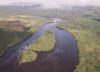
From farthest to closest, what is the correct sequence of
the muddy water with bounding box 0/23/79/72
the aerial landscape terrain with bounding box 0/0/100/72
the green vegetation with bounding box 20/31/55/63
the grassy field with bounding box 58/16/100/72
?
1. the green vegetation with bounding box 20/31/55/63
2. the grassy field with bounding box 58/16/100/72
3. the aerial landscape terrain with bounding box 0/0/100/72
4. the muddy water with bounding box 0/23/79/72

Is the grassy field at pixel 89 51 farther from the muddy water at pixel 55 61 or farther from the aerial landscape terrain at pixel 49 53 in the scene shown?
the muddy water at pixel 55 61

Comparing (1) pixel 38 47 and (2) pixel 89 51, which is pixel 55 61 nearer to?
(1) pixel 38 47

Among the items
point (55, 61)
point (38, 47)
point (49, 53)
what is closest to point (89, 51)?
point (49, 53)

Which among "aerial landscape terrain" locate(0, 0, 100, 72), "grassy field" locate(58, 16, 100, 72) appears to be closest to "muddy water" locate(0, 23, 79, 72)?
"aerial landscape terrain" locate(0, 0, 100, 72)

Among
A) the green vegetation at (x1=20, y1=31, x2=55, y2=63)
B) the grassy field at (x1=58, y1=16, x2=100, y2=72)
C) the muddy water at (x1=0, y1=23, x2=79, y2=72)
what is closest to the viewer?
the muddy water at (x1=0, y1=23, x2=79, y2=72)

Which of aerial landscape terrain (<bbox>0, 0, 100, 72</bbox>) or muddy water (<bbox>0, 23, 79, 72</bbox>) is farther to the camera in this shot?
aerial landscape terrain (<bbox>0, 0, 100, 72</bbox>)

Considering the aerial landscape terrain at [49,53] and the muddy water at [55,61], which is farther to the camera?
the aerial landscape terrain at [49,53]

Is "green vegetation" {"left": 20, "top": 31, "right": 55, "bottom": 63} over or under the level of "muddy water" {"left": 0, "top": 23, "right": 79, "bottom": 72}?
over

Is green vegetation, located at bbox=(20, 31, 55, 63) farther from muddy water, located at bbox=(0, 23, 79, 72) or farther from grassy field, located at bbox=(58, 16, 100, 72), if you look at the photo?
grassy field, located at bbox=(58, 16, 100, 72)

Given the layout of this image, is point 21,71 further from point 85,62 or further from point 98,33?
point 98,33

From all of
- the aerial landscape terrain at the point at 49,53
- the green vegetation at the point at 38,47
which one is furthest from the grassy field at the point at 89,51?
the green vegetation at the point at 38,47
